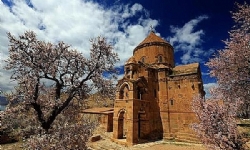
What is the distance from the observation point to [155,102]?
25672 millimetres

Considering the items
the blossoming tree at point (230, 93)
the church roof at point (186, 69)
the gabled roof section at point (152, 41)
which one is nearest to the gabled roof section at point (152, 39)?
the gabled roof section at point (152, 41)

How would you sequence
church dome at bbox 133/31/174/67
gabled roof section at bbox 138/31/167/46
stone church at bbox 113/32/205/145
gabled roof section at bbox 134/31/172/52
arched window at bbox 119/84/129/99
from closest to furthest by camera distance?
stone church at bbox 113/32/205/145 < arched window at bbox 119/84/129/99 < church dome at bbox 133/31/174/67 < gabled roof section at bbox 134/31/172/52 < gabled roof section at bbox 138/31/167/46

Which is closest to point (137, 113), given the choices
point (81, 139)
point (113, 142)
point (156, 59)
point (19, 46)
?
point (113, 142)

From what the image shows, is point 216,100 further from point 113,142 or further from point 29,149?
point 113,142

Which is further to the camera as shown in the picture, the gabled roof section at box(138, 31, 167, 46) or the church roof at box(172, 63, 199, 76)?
the gabled roof section at box(138, 31, 167, 46)

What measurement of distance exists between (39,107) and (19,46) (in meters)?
3.17

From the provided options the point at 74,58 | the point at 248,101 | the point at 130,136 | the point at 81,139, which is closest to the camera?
the point at 81,139

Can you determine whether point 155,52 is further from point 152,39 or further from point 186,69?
point 186,69

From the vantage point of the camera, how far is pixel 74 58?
8.95 m

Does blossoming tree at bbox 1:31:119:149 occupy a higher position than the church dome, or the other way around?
the church dome

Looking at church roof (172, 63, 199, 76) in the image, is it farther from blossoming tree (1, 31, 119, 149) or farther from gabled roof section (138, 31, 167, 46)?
blossoming tree (1, 31, 119, 149)

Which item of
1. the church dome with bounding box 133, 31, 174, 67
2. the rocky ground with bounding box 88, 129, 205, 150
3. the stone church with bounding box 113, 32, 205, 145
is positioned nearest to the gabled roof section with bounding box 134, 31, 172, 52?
the church dome with bounding box 133, 31, 174, 67

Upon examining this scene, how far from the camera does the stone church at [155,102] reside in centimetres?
2255

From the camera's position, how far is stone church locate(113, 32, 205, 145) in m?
22.5
